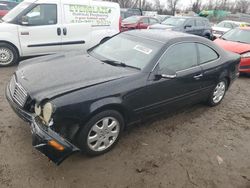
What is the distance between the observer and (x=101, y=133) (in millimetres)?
3035

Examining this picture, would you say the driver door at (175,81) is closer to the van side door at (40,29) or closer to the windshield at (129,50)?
the windshield at (129,50)

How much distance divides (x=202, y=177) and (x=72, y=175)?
5.22ft

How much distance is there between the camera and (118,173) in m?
2.87

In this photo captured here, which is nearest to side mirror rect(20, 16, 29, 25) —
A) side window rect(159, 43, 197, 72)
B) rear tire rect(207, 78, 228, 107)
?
side window rect(159, 43, 197, 72)

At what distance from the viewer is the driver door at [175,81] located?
11.2 ft

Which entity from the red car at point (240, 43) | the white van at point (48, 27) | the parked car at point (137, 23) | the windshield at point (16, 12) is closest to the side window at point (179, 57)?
the red car at point (240, 43)

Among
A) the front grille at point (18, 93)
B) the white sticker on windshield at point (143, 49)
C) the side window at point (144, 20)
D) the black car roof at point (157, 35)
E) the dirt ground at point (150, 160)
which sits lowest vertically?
the dirt ground at point (150, 160)

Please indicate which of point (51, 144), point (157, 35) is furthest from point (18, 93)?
point (157, 35)

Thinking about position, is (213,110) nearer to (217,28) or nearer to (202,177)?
(202,177)

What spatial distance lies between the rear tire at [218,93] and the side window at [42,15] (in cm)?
475

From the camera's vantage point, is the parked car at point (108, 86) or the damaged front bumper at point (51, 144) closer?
the damaged front bumper at point (51, 144)

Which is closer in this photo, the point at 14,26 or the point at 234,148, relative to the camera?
the point at 234,148

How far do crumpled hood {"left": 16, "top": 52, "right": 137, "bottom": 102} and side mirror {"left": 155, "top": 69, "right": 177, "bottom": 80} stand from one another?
0.37 meters

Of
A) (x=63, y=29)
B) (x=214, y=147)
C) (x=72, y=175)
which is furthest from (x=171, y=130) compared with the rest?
(x=63, y=29)
